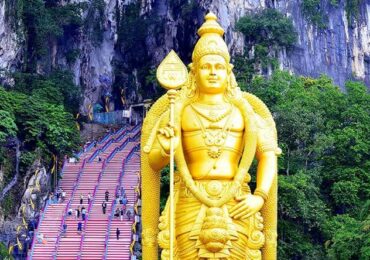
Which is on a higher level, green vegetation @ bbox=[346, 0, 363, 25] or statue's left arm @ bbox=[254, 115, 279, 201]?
green vegetation @ bbox=[346, 0, 363, 25]

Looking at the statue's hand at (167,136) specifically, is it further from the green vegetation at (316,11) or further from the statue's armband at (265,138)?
the green vegetation at (316,11)

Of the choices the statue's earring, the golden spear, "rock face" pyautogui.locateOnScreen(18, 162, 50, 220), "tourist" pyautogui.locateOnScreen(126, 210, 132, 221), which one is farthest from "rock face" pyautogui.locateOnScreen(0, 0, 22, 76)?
the golden spear

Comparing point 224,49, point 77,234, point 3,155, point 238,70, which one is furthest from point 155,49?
point 224,49

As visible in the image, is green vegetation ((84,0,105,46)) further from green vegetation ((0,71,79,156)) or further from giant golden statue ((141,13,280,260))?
giant golden statue ((141,13,280,260))

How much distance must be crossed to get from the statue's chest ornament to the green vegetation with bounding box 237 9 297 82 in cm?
2305

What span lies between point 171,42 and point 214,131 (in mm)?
26693

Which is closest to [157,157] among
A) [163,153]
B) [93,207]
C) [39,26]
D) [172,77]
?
[163,153]

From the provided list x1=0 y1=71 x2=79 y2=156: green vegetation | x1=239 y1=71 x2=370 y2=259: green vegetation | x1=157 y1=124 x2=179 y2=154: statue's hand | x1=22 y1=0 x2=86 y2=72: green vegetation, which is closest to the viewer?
x1=157 y1=124 x2=179 y2=154: statue's hand

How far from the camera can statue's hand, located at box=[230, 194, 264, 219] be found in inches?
377

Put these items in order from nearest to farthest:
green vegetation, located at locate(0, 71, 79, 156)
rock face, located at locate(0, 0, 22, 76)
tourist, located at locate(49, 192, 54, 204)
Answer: tourist, located at locate(49, 192, 54, 204), green vegetation, located at locate(0, 71, 79, 156), rock face, located at locate(0, 0, 22, 76)

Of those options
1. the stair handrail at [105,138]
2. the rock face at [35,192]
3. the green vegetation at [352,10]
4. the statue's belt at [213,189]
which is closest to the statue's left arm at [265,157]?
the statue's belt at [213,189]

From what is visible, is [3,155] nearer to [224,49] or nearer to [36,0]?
[36,0]

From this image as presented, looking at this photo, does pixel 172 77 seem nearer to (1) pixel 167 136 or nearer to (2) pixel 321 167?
(1) pixel 167 136

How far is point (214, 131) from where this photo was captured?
9.86 meters
